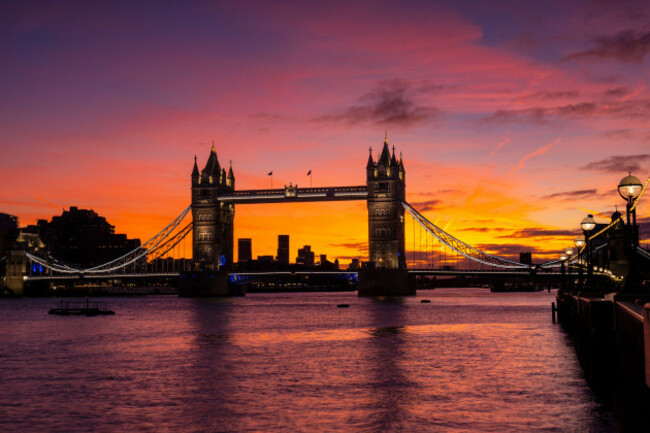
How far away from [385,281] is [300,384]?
10591cm

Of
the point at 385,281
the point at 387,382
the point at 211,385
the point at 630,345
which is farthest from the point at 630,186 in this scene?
the point at 385,281

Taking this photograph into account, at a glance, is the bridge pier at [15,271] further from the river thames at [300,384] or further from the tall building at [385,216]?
the river thames at [300,384]

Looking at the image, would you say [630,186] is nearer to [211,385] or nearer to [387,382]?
[387,382]

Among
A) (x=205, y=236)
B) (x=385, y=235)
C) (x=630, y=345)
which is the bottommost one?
(x=630, y=345)

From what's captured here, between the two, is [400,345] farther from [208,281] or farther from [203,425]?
[208,281]

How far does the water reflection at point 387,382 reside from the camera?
65.7 feet

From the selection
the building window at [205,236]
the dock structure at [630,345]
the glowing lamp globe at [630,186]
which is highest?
the building window at [205,236]

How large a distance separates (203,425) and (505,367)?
1546 centimetres

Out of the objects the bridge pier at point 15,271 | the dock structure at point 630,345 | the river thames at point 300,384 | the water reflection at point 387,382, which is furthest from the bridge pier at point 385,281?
the dock structure at point 630,345

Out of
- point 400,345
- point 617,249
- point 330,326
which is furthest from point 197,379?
point 617,249

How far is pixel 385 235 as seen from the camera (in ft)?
444

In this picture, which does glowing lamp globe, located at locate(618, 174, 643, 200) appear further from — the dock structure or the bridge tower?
the bridge tower

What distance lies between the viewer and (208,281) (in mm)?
144375

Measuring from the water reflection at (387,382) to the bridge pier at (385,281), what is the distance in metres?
79.8
